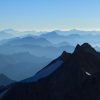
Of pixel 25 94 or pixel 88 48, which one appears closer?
pixel 25 94

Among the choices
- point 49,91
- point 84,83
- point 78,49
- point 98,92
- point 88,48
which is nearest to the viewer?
point 98,92

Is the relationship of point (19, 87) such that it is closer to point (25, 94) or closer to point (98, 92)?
point (25, 94)

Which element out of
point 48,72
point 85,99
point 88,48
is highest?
point 88,48

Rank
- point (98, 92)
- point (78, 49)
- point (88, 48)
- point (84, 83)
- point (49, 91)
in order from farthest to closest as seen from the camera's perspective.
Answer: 1. point (88, 48)
2. point (78, 49)
3. point (49, 91)
4. point (84, 83)
5. point (98, 92)

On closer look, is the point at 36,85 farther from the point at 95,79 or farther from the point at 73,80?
the point at 95,79

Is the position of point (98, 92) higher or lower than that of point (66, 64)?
lower

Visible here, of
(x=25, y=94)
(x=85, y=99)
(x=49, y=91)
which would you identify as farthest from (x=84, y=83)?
(x=25, y=94)

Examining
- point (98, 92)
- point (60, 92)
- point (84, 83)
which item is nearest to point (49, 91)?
point (60, 92)
